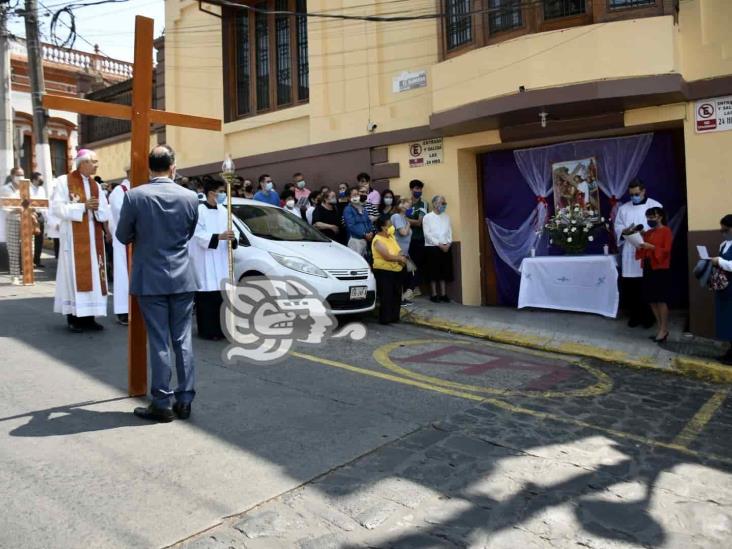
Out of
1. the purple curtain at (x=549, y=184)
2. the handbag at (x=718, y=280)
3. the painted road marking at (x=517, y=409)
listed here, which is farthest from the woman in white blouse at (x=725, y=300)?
the painted road marking at (x=517, y=409)

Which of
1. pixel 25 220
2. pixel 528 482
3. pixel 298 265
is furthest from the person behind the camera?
pixel 25 220

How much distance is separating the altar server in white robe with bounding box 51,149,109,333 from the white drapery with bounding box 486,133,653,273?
21.4ft

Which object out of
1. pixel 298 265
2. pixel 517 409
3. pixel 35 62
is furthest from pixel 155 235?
pixel 35 62

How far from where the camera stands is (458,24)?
10.4 metres

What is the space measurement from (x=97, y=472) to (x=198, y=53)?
547 inches

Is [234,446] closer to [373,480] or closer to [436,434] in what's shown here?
[373,480]

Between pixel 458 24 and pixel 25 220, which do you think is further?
pixel 25 220

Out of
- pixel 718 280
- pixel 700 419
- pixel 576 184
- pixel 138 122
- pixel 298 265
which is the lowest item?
pixel 700 419

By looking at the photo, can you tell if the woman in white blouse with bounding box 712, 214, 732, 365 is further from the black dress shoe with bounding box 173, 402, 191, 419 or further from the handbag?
the black dress shoe with bounding box 173, 402, 191, 419

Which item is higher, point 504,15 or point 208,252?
point 504,15

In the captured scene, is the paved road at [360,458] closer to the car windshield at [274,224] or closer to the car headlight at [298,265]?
the car headlight at [298,265]

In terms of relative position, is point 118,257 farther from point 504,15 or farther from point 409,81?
point 504,15

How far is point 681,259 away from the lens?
945 cm

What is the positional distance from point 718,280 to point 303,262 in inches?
197
